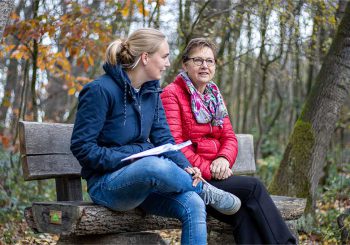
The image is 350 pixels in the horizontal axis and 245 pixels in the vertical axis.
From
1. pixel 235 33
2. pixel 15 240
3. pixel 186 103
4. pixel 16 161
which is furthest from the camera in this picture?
pixel 235 33

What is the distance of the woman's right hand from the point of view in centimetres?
365

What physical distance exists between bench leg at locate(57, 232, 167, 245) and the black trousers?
1.69 ft

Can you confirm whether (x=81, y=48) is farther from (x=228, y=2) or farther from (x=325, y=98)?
(x=325, y=98)

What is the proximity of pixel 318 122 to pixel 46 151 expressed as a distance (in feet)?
10.5

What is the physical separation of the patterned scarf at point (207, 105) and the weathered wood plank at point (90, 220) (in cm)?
73

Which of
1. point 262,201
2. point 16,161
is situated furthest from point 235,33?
point 262,201

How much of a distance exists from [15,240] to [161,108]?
2211mm

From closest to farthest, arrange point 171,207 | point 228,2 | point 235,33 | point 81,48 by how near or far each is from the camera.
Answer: point 171,207
point 81,48
point 228,2
point 235,33

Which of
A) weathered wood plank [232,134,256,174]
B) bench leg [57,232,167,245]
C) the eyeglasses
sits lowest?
bench leg [57,232,167,245]

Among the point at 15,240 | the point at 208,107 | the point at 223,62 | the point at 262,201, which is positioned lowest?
the point at 15,240

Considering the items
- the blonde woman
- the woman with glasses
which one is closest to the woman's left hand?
the woman with glasses

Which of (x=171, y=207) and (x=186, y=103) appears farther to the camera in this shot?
(x=186, y=103)

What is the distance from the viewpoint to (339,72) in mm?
6012

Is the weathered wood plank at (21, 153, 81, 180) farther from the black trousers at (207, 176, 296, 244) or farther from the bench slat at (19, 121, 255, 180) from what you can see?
the black trousers at (207, 176, 296, 244)
